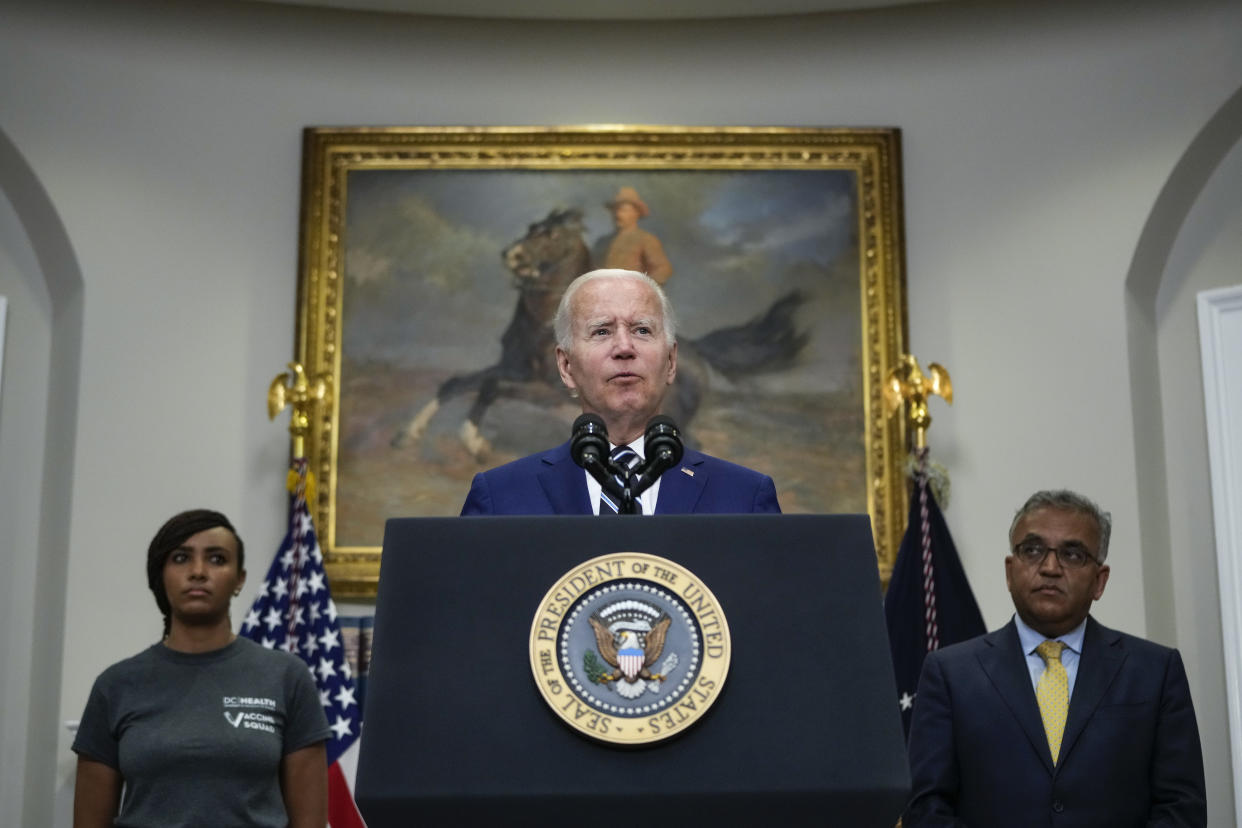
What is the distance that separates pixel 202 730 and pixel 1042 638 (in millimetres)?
2332

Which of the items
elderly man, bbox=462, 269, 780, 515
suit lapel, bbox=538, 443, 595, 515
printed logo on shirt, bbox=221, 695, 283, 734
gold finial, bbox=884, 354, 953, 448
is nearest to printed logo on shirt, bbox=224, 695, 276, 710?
printed logo on shirt, bbox=221, 695, 283, 734

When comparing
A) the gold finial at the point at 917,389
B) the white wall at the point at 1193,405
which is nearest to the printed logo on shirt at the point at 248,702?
the gold finial at the point at 917,389

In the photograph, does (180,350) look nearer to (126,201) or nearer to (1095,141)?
(126,201)

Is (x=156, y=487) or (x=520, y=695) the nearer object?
(x=520, y=695)

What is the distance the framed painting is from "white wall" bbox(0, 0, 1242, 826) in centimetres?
19

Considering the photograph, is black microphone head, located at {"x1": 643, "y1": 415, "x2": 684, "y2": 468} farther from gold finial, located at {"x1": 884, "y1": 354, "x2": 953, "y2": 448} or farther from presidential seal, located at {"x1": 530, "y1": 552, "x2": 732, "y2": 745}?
gold finial, located at {"x1": 884, "y1": 354, "x2": 953, "y2": 448}

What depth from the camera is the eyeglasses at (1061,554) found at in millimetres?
3938

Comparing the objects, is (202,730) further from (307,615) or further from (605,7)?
(605,7)

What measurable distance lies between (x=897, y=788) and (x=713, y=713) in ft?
0.78

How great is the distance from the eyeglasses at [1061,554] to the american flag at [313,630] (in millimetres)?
3007

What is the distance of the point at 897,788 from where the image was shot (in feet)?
5.41

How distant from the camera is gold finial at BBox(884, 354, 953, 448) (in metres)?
6.01

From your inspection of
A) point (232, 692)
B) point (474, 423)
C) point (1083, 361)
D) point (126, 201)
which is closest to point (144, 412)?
point (126, 201)

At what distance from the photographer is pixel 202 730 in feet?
12.1
